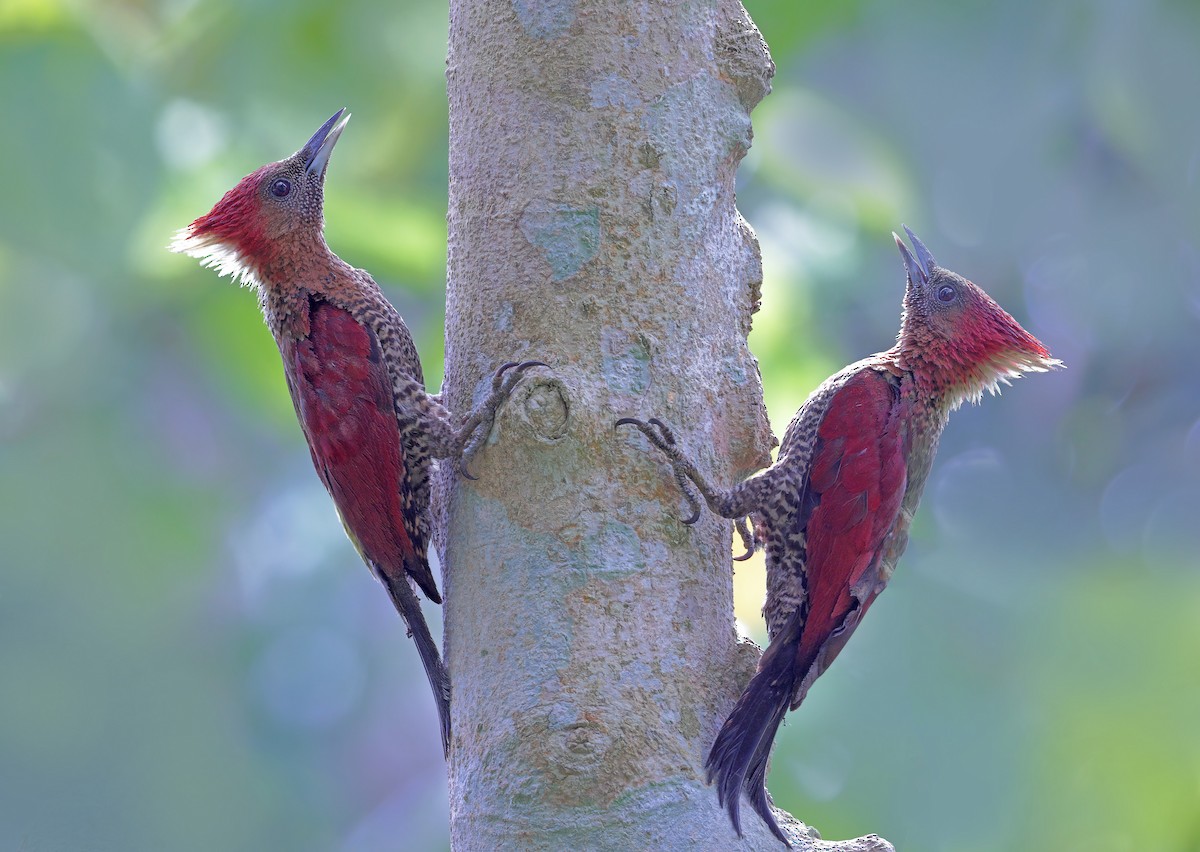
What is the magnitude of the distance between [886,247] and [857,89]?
0.97 metres

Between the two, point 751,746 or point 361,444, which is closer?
point 751,746

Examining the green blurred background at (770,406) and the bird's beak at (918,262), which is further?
the green blurred background at (770,406)

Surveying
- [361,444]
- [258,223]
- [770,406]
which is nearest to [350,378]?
[361,444]

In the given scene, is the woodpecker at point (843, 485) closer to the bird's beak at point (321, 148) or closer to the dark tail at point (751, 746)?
the dark tail at point (751, 746)

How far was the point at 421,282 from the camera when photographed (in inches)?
270

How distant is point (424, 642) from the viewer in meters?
2.03

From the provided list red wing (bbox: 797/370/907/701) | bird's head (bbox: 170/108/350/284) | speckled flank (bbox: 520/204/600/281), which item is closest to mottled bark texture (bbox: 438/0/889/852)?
speckled flank (bbox: 520/204/600/281)

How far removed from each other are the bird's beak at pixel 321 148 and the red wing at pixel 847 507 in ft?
3.94

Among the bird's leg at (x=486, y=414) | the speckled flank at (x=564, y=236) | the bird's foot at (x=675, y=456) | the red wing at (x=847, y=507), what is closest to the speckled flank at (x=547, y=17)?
the speckled flank at (x=564, y=236)

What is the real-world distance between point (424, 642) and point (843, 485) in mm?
876

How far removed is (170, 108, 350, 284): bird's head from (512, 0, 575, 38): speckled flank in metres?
0.61

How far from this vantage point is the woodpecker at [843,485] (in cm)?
187

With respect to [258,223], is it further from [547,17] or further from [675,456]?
[675,456]

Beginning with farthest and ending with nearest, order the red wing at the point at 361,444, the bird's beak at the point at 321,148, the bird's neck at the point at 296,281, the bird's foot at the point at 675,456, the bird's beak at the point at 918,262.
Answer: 1. the bird's beak at the point at 918,262
2. the bird's beak at the point at 321,148
3. the bird's neck at the point at 296,281
4. the red wing at the point at 361,444
5. the bird's foot at the point at 675,456
